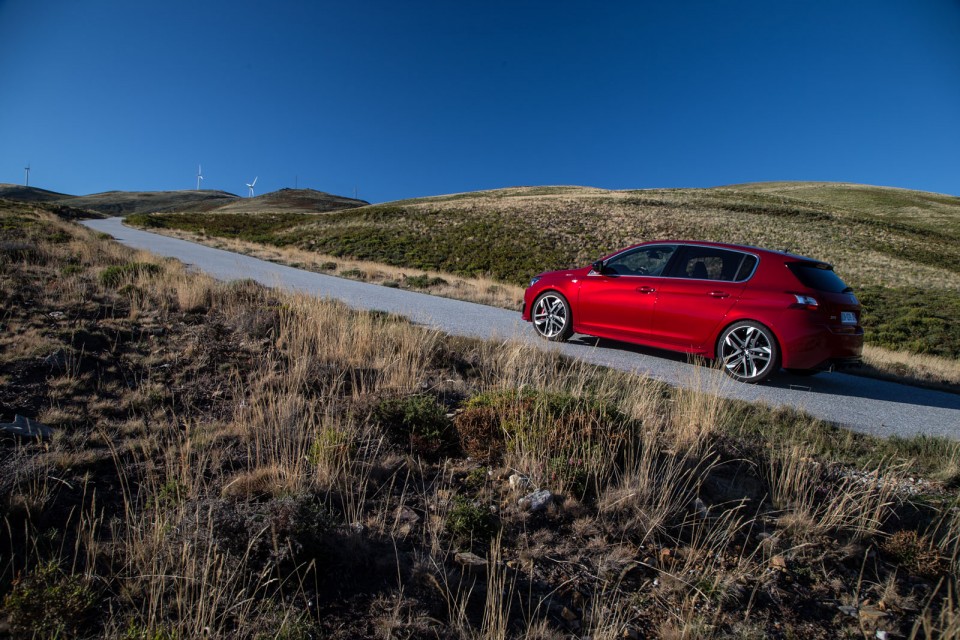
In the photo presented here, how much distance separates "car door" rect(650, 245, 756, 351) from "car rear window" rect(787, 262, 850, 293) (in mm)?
534

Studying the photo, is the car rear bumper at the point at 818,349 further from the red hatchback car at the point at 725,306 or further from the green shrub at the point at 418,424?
the green shrub at the point at 418,424

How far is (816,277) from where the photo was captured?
253 inches

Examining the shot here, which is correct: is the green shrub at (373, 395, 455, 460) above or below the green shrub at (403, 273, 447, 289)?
below

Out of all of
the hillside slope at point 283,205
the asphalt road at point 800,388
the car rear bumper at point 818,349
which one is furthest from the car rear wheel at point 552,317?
the hillside slope at point 283,205

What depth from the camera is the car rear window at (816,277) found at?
20.7ft

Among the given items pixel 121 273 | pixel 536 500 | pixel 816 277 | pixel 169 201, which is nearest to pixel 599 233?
pixel 816 277

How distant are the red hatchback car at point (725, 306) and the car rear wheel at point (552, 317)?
0.03 metres

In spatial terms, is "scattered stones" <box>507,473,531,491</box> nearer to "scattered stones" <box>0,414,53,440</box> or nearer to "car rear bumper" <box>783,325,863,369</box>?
"scattered stones" <box>0,414,53,440</box>

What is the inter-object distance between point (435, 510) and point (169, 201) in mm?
148616

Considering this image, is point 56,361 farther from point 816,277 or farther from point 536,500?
point 816,277

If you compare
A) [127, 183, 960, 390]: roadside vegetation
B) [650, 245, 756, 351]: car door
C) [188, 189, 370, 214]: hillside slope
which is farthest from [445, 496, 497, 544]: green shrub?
[188, 189, 370, 214]: hillside slope

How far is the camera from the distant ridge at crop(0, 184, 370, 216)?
102m

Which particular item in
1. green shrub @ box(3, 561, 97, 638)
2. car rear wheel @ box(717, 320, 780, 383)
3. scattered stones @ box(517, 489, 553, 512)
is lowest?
green shrub @ box(3, 561, 97, 638)

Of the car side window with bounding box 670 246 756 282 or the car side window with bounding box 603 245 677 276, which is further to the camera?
the car side window with bounding box 603 245 677 276
